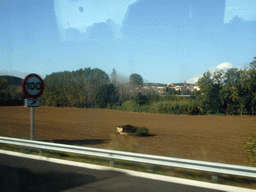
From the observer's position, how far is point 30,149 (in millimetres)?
9195

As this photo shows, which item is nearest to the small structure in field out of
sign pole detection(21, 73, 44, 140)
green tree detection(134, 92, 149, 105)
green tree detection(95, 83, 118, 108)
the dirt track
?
the dirt track

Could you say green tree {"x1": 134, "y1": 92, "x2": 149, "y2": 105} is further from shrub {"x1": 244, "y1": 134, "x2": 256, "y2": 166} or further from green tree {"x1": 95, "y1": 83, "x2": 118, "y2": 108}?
shrub {"x1": 244, "y1": 134, "x2": 256, "y2": 166}

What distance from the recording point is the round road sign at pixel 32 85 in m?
9.43

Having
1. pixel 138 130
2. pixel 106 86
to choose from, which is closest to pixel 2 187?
pixel 138 130

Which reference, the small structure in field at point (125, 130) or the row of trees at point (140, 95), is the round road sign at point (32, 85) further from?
the row of trees at point (140, 95)

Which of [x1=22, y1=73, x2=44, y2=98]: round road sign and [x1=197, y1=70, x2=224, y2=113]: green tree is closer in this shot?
[x1=22, y1=73, x2=44, y2=98]: round road sign

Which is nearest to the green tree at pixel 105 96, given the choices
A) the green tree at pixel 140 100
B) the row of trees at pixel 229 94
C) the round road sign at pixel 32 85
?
the green tree at pixel 140 100

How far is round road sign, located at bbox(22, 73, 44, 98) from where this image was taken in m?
9.43

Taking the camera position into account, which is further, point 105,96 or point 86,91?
point 86,91

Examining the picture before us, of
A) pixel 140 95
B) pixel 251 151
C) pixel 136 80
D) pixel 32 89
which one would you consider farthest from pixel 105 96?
pixel 251 151

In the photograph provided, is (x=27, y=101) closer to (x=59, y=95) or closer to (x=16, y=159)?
(x=16, y=159)

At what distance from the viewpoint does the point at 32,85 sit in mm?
9578

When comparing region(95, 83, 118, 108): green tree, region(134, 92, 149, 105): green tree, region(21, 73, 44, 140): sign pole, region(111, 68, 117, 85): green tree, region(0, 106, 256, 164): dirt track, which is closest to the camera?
region(21, 73, 44, 140): sign pole

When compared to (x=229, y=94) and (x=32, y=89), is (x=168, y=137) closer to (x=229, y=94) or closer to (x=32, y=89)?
(x=32, y=89)
